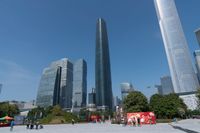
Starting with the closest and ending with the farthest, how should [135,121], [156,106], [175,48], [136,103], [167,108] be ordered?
[135,121]
[136,103]
[167,108]
[156,106]
[175,48]

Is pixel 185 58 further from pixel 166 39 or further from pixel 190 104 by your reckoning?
pixel 190 104

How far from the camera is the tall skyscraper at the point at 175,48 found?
15975 centimetres

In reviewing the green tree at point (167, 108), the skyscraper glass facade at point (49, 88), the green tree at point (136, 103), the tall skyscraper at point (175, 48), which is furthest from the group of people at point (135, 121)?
the skyscraper glass facade at point (49, 88)

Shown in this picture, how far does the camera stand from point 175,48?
560 ft

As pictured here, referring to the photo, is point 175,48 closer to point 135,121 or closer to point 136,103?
point 136,103

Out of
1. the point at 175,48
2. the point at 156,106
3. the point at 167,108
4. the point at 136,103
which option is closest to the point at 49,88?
the point at 175,48

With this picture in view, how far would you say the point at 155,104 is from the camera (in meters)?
71.8

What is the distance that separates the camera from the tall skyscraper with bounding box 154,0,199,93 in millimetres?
159750

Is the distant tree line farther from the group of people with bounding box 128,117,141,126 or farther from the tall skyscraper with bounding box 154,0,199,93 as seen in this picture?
the tall skyscraper with bounding box 154,0,199,93

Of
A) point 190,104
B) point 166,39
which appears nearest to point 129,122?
point 190,104

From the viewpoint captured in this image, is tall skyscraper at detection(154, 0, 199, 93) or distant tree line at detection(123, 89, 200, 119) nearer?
distant tree line at detection(123, 89, 200, 119)

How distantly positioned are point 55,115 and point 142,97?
110 ft

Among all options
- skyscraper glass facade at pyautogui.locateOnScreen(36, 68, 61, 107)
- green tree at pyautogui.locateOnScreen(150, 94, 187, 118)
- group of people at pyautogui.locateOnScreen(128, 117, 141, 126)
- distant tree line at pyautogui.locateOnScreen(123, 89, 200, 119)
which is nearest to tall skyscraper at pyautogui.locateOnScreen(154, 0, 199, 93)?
green tree at pyautogui.locateOnScreen(150, 94, 187, 118)

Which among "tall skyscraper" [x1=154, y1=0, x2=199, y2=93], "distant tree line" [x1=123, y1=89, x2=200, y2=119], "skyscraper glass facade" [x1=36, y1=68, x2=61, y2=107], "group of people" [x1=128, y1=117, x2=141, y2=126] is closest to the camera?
"group of people" [x1=128, y1=117, x2=141, y2=126]
